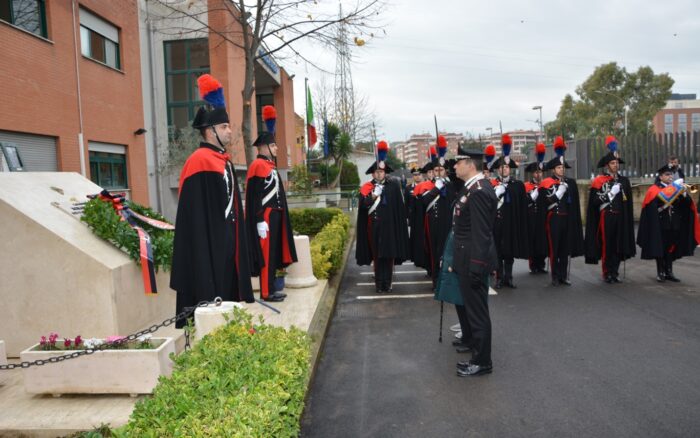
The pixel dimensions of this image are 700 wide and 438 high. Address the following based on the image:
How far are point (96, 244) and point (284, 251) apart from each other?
8.23 feet

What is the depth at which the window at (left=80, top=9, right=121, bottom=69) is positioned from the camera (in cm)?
1449

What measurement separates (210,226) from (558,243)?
7018 mm

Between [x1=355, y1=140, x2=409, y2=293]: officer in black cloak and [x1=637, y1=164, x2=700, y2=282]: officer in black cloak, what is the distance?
4322 millimetres

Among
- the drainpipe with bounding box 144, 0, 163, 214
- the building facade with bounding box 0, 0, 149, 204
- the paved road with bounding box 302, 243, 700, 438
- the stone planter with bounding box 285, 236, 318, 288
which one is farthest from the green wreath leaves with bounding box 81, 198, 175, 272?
the drainpipe with bounding box 144, 0, 163, 214

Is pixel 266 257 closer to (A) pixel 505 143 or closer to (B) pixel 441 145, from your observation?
(B) pixel 441 145

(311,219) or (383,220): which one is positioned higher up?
(383,220)

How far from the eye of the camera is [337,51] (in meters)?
11.1

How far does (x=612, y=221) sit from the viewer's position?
383 inches

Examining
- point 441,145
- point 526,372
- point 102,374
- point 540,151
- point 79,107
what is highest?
point 79,107

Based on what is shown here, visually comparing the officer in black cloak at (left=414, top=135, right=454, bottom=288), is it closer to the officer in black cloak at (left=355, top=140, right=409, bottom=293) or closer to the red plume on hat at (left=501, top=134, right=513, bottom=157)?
the officer in black cloak at (left=355, top=140, right=409, bottom=293)

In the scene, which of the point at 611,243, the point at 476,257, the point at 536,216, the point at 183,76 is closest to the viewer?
the point at 476,257

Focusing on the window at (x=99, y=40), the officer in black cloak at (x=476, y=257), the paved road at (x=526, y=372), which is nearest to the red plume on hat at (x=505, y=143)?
the paved road at (x=526, y=372)

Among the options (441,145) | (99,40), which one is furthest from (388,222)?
(99,40)

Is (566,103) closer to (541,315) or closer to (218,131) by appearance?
(541,315)
